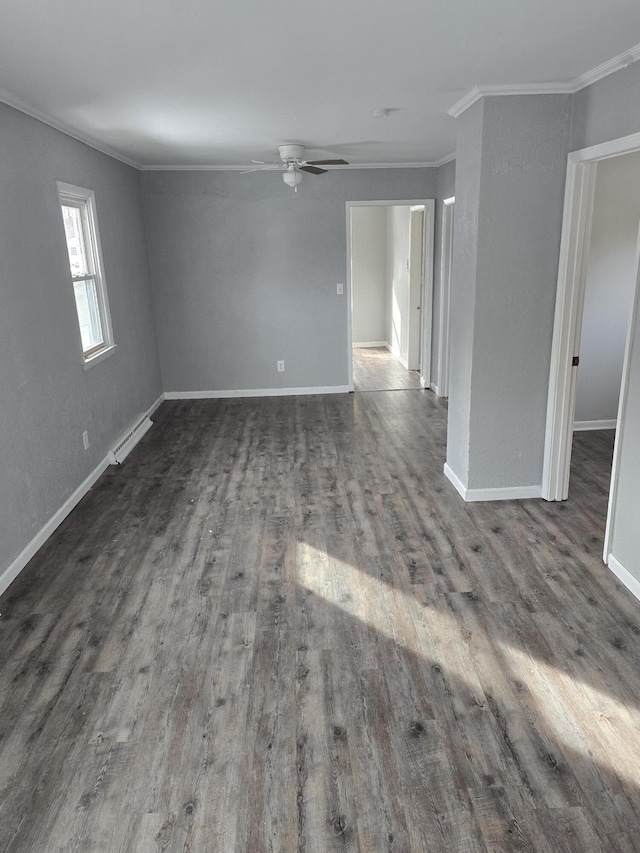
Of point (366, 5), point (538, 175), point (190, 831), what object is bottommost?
point (190, 831)

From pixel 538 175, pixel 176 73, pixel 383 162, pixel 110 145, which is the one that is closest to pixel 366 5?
pixel 176 73

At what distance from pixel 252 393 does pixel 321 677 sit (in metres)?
4.62

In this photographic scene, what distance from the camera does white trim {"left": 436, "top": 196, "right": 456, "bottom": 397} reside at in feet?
19.7

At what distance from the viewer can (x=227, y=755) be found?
2018 millimetres

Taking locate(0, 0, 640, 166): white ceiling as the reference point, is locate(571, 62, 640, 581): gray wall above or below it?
below

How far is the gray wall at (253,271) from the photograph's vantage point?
609cm

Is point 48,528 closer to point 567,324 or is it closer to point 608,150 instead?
point 567,324

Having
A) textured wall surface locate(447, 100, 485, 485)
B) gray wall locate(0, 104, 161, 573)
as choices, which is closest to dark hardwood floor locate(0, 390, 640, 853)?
gray wall locate(0, 104, 161, 573)

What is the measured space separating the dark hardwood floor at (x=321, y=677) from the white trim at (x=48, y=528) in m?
0.06

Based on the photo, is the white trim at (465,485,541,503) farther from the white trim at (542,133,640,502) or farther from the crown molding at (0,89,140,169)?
the crown molding at (0,89,140,169)

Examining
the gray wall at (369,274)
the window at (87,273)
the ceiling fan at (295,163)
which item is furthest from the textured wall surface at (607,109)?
the gray wall at (369,274)

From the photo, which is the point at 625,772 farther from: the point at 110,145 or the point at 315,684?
the point at 110,145

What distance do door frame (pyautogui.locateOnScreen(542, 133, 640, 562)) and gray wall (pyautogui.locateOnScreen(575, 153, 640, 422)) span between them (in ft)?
4.20

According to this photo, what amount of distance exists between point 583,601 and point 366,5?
2682mm
